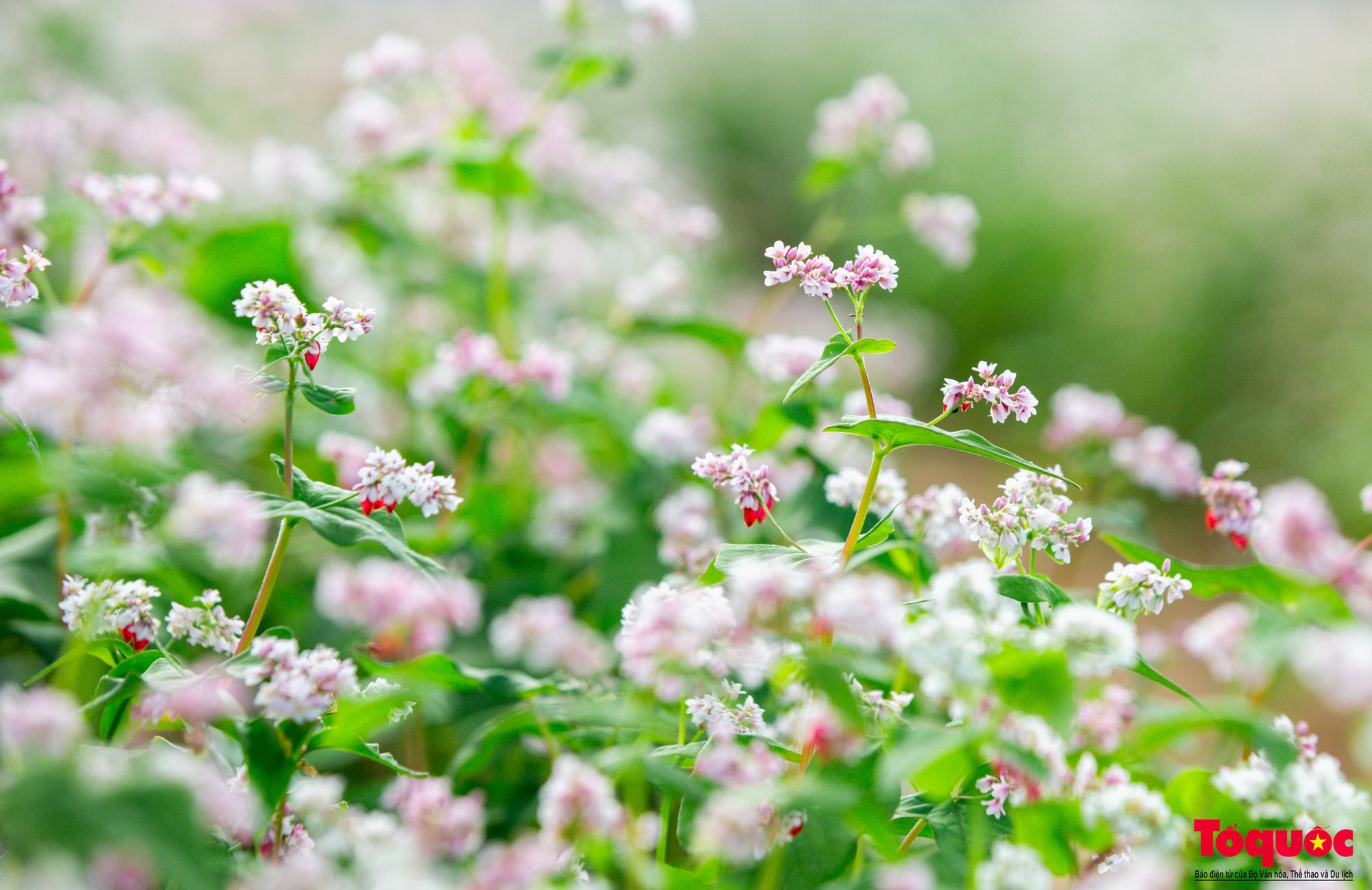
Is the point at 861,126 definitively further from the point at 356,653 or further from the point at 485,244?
the point at 356,653

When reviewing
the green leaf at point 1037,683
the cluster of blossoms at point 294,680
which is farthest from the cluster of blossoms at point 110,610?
the green leaf at point 1037,683

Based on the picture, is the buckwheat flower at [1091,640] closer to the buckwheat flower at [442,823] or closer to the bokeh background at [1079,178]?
the buckwheat flower at [442,823]

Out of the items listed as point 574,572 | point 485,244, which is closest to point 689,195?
point 485,244

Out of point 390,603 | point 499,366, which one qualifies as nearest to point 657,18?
point 499,366

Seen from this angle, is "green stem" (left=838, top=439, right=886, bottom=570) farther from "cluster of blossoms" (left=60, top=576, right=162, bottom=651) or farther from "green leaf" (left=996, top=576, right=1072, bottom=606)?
"cluster of blossoms" (left=60, top=576, right=162, bottom=651)

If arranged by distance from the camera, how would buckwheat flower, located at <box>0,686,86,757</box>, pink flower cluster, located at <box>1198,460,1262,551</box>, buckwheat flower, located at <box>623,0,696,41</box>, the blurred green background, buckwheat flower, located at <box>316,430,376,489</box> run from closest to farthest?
buckwheat flower, located at <box>0,686,86,757</box>, pink flower cluster, located at <box>1198,460,1262,551</box>, buckwheat flower, located at <box>316,430,376,489</box>, buckwheat flower, located at <box>623,0,696,41</box>, the blurred green background

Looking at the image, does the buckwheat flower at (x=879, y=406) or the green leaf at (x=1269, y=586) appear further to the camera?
the buckwheat flower at (x=879, y=406)

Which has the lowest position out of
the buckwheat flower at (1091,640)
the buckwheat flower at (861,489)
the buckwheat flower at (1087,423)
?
the buckwheat flower at (1091,640)

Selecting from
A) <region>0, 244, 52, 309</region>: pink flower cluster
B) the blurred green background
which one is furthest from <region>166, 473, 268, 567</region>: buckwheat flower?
the blurred green background
